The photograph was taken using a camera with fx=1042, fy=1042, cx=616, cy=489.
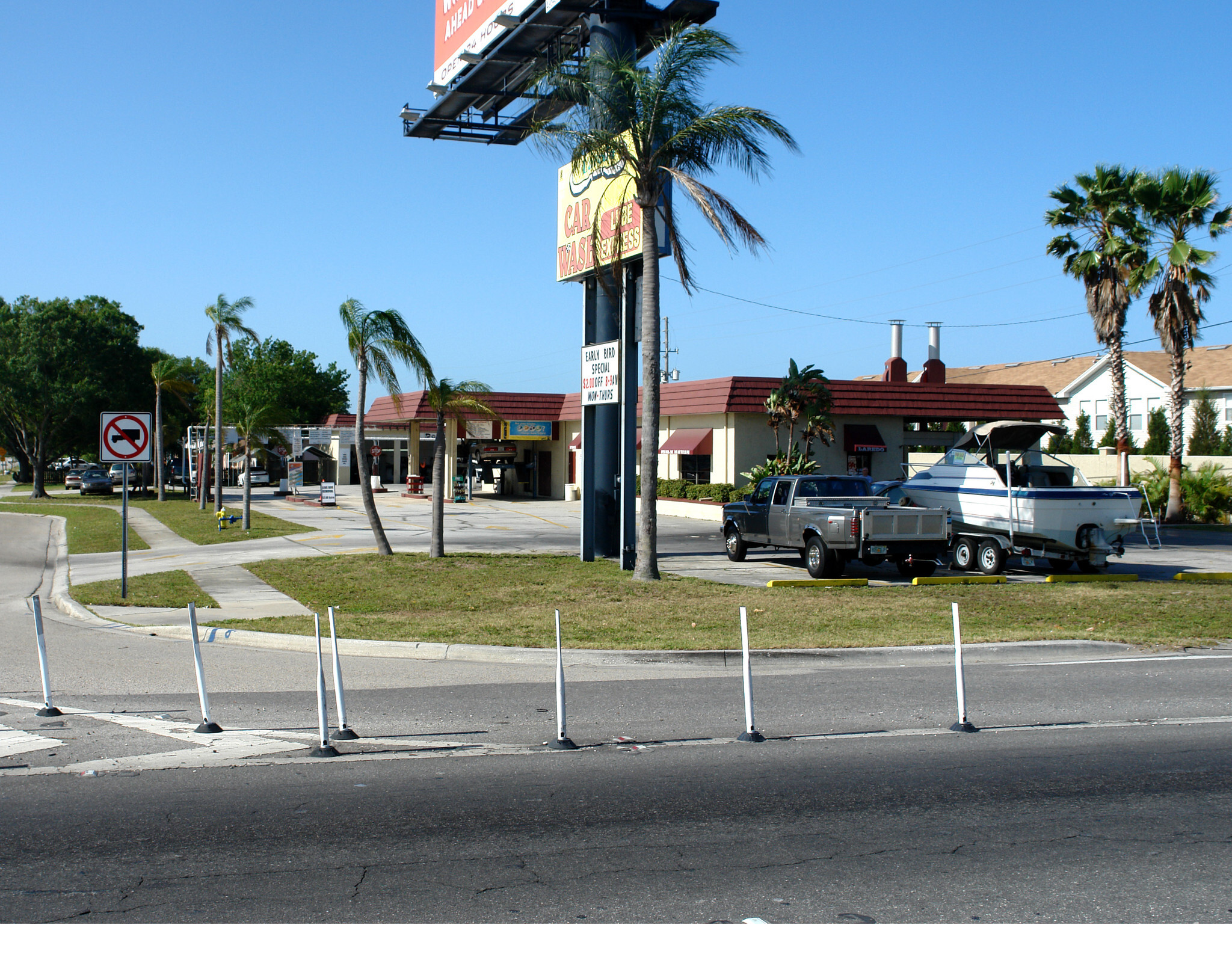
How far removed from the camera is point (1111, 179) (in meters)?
31.7

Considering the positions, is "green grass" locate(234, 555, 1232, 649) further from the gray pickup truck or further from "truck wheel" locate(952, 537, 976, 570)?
"truck wheel" locate(952, 537, 976, 570)

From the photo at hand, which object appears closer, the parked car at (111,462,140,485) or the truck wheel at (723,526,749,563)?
the truck wheel at (723,526,749,563)

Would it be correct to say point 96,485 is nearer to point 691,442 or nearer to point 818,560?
point 691,442

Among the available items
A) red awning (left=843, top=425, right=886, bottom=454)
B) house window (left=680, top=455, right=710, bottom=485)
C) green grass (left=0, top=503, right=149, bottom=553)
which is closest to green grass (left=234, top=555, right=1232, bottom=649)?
green grass (left=0, top=503, right=149, bottom=553)

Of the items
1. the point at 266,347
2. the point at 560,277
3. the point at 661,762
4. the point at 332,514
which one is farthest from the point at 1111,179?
the point at 266,347

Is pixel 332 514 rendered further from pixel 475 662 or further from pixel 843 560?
pixel 475 662

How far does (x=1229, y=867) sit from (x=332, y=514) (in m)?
35.3

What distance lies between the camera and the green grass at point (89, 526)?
25281mm

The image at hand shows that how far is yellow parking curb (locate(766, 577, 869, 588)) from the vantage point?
648 inches

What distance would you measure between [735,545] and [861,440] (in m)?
17.1

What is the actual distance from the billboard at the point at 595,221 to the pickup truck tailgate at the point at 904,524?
227 inches

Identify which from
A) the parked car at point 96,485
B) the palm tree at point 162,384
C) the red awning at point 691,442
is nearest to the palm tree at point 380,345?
the red awning at point 691,442

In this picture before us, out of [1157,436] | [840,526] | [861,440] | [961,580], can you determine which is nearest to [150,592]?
[840,526]

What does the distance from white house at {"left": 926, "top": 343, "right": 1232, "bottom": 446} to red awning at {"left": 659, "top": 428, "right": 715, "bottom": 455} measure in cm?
2037
